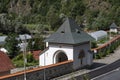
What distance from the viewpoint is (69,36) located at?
49.2 metres

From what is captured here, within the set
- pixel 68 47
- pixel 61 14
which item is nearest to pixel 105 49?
pixel 68 47

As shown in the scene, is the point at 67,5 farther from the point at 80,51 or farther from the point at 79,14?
the point at 80,51

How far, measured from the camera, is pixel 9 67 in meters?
42.6

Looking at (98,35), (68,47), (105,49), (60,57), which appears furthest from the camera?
(98,35)

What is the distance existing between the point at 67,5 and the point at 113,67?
13233 centimetres

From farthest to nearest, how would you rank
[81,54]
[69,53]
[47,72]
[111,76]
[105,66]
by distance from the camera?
1. [105,66]
2. [81,54]
3. [69,53]
4. [111,76]
5. [47,72]

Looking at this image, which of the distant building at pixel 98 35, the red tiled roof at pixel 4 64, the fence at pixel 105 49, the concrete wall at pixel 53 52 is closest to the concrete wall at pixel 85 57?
the concrete wall at pixel 53 52

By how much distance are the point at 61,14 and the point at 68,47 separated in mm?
111184

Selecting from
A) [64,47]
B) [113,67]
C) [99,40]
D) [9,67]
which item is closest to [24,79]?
[9,67]

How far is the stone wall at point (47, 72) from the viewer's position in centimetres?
3797

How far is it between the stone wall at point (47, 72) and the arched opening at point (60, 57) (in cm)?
287

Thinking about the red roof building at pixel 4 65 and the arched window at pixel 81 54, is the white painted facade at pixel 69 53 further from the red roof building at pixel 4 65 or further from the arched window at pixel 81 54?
the red roof building at pixel 4 65

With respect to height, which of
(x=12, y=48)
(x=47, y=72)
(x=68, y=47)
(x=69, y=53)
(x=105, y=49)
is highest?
(x=68, y=47)

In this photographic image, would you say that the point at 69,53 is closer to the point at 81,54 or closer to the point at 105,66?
the point at 81,54
